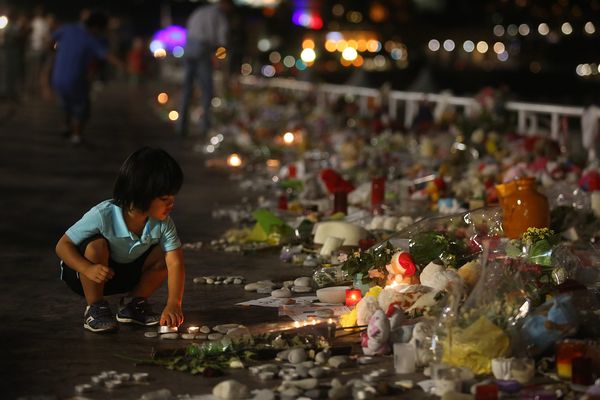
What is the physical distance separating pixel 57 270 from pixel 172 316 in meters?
2.07

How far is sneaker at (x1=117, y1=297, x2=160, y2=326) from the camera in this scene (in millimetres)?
6387

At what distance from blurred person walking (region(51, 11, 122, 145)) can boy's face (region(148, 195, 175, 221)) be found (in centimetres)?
1075

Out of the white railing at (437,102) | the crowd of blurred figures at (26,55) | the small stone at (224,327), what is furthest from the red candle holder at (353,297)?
the crowd of blurred figures at (26,55)

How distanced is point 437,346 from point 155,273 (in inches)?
69.9

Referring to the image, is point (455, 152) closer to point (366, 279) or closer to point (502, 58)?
point (366, 279)

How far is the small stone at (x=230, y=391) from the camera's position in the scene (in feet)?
16.5

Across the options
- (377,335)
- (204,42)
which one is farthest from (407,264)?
(204,42)

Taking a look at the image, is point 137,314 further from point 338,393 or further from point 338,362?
point 338,393

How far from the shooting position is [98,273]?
617 centimetres

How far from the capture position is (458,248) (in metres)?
7.16

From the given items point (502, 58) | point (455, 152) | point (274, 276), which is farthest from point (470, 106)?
point (502, 58)

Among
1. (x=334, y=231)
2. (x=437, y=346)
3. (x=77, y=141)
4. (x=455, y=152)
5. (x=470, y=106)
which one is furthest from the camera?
(x=77, y=141)

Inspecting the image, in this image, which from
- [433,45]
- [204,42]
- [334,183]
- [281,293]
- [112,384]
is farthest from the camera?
[433,45]

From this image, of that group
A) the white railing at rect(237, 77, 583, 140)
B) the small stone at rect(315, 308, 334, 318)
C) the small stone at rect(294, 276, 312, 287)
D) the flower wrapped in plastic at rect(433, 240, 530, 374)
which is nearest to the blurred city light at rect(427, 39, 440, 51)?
the white railing at rect(237, 77, 583, 140)
